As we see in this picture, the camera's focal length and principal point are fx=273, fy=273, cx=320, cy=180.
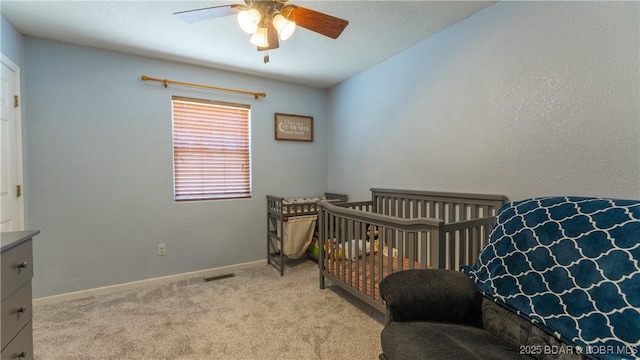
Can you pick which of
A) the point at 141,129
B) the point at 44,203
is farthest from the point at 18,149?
the point at 141,129

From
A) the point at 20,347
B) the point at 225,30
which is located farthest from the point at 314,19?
the point at 20,347

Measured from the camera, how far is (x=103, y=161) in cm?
253

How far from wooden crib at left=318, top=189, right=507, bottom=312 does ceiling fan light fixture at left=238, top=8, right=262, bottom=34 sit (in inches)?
55.6

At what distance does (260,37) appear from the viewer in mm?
1680

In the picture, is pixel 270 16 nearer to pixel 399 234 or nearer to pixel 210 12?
pixel 210 12

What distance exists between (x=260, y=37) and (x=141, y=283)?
2564 mm

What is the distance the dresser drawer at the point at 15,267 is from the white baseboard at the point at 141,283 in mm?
1480

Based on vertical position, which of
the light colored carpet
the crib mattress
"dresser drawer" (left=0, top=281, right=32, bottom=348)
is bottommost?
the light colored carpet

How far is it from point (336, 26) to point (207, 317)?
7.37 feet

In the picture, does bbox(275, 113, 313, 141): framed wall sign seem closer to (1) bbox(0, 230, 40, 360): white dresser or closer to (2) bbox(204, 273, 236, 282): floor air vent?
(2) bbox(204, 273, 236, 282): floor air vent

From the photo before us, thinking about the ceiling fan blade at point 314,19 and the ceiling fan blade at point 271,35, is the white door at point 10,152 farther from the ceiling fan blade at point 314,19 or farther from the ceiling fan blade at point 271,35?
the ceiling fan blade at point 314,19

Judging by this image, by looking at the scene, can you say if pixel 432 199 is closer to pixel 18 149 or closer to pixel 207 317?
pixel 207 317

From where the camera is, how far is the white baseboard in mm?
2372

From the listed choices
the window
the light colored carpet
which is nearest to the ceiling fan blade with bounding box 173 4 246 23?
the window
